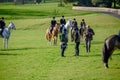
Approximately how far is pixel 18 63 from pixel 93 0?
267ft

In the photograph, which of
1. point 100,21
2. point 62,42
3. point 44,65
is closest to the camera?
point 44,65

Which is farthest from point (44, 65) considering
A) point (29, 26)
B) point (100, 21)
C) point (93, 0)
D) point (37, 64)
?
point (93, 0)

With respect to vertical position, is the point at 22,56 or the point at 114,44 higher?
the point at 114,44

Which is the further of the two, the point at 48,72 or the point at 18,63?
the point at 18,63

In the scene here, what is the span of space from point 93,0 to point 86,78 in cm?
8527

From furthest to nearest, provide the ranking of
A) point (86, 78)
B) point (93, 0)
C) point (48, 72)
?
point (93, 0), point (48, 72), point (86, 78)

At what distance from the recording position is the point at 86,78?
16.8 metres

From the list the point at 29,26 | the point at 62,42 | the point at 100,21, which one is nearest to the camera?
the point at 62,42

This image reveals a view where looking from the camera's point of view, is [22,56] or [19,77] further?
[22,56]

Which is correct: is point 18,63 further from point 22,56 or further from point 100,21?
point 100,21

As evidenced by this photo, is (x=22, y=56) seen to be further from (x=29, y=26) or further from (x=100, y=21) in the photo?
(x=100, y=21)

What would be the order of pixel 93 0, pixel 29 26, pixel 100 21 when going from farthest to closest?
pixel 93 0 < pixel 100 21 < pixel 29 26

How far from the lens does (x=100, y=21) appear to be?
6138cm

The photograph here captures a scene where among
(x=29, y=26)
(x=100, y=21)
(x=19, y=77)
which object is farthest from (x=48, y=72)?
(x=100, y=21)
